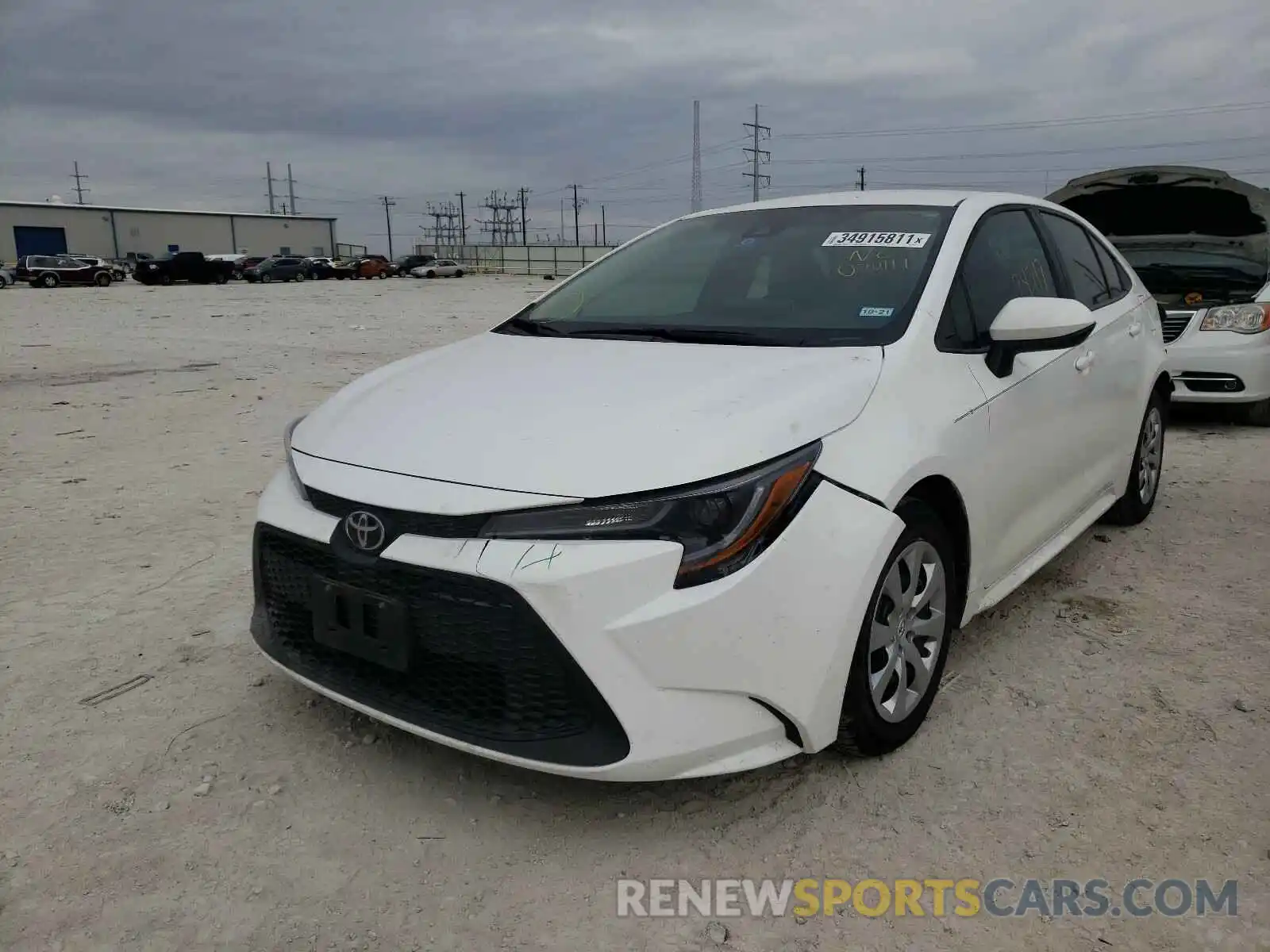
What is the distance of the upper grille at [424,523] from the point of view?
2182 mm

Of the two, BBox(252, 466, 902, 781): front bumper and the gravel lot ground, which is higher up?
BBox(252, 466, 902, 781): front bumper

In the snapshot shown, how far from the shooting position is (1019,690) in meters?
3.01

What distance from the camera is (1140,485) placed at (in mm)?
4531

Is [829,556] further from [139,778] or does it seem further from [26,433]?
[26,433]

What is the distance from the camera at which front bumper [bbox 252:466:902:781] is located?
2.08 meters

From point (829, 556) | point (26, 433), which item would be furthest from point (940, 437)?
point (26, 433)

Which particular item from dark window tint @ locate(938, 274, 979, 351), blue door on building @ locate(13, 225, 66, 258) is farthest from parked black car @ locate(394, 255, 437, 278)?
dark window tint @ locate(938, 274, 979, 351)

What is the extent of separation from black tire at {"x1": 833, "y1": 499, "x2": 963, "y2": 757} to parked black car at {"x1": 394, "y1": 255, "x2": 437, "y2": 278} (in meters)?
55.6

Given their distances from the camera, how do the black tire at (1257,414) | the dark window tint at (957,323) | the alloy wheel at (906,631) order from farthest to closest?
the black tire at (1257,414), the dark window tint at (957,323), the alloy wheel at (906,631)

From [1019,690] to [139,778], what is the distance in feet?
8.24

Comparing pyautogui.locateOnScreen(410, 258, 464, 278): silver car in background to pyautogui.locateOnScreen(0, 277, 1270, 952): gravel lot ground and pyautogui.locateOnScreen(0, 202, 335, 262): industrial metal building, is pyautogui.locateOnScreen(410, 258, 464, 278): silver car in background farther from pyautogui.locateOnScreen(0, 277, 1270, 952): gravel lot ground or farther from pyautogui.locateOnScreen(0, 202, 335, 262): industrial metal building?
pyautogui.locateOnScreen(0, 277, 1270, 952): gravel lot ground

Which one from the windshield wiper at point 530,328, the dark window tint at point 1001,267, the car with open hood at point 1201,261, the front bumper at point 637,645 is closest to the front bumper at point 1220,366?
the car with open hood at point 1201,261

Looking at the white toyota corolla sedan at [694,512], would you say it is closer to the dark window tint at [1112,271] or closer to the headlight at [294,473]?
the headlight at [294,473]

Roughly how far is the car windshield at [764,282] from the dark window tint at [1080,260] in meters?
0.90
